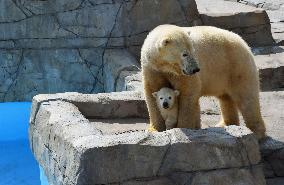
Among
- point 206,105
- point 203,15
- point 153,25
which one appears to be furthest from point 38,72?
point 206,105

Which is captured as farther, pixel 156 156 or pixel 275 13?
pixel 275 13

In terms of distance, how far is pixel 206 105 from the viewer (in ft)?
18.5

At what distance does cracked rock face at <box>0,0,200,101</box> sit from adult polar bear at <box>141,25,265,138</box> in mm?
3867

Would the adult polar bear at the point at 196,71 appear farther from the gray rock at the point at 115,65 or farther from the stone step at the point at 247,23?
the stone step at the point at 247,23

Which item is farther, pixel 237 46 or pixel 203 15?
pixel 203 15

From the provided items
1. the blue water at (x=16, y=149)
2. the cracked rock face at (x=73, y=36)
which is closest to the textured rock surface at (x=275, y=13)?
the cracked rock face at (x=73, y=36)

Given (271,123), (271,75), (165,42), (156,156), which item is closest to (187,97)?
(165,42)

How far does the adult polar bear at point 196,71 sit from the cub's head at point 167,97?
0.16ft

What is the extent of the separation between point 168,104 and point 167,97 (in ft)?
0.17

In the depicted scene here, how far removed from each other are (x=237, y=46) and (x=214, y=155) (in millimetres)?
1044

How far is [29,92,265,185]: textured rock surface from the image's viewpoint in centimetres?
340

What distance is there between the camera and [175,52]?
12.4ft

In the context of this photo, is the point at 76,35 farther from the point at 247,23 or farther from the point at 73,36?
the point at 247,23

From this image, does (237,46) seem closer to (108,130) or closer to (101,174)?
(108,130)
